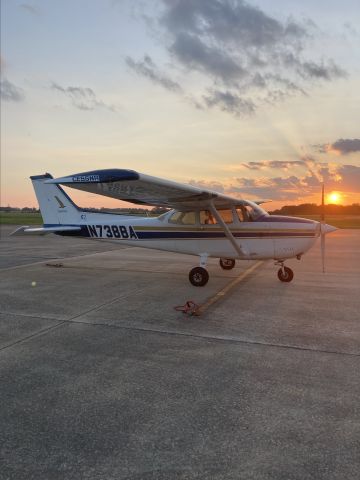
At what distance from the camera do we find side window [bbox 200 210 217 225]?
34.2 feet

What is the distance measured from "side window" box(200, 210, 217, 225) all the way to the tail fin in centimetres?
425

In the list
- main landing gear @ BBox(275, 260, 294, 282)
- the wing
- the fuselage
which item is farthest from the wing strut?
main landing gear @ BBox(275, 260, 294, 282)

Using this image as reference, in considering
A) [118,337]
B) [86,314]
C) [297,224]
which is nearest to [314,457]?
[118,337]

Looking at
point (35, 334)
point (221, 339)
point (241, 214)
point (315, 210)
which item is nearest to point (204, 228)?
point (241, 214)

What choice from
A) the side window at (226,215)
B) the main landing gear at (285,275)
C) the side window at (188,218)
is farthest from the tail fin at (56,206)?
the main landing gear at (285,275)

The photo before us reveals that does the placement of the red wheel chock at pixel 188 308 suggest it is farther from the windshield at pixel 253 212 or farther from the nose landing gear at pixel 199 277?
the windshield at pixel 253 212

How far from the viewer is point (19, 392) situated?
4.09 m

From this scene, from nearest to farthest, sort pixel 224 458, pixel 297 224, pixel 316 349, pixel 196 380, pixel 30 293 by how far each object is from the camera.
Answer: pixel 224 458
pixel 196 380
pixel 316 349
pixel 30 293
pixel 297 224

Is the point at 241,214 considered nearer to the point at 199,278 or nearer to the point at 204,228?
the point at 204,228

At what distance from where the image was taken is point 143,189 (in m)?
8.73

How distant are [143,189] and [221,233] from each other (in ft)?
9.03

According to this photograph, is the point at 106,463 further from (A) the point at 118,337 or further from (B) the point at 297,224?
(B) the point at 297,224

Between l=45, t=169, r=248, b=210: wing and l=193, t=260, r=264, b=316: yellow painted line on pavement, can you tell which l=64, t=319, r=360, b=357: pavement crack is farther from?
l=45, t=169, r=248, b=210: wing

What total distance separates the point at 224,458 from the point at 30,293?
7.27 meters
